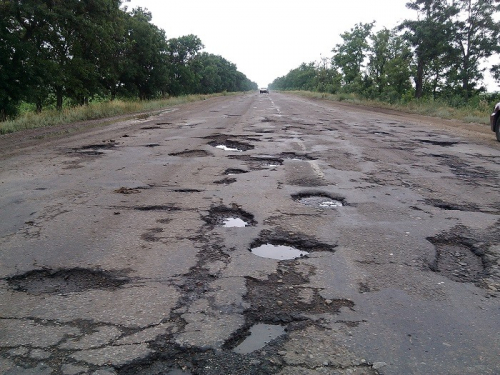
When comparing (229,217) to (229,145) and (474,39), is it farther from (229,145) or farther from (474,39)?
(474,39)

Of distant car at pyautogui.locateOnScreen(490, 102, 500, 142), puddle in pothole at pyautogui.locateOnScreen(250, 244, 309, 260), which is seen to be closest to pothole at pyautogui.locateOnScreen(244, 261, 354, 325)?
puddle in pothole at pyautogui.locateOnScreen(250, 244, 309, 260)

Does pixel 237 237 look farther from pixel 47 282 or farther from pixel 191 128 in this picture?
pixel 191 128

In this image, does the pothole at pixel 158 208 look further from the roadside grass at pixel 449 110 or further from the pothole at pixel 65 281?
the roadside grass at pixel 449 110

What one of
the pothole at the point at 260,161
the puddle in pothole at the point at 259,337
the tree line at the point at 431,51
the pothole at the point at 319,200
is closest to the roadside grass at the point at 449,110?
the tree line at the point at 431,51

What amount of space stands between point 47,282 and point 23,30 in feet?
80.2

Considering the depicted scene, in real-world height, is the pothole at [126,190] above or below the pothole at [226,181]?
below

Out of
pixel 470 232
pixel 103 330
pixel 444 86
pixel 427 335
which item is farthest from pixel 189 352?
pixel 444 86

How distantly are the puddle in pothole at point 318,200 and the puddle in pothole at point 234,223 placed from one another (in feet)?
3.61

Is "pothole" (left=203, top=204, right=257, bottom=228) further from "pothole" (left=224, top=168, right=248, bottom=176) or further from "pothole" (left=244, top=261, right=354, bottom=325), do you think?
"pothole" (left=224, top=168, right=248, bottom=176)

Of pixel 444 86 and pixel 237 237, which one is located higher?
pixel 444 86

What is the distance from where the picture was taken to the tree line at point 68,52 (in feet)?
64.2

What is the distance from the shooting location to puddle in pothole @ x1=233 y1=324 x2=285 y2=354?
2.25 meters

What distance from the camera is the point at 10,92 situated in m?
19.6

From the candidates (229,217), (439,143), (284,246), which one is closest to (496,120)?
(439,143)
